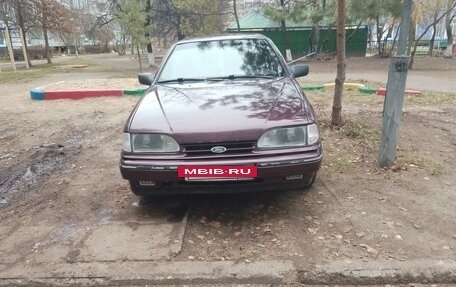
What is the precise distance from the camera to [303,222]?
354cm

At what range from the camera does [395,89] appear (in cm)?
437

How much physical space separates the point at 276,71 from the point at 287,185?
1.64 meters

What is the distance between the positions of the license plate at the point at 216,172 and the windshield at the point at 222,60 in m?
1.57

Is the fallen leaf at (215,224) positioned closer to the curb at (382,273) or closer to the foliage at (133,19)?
the curb at (382,273)

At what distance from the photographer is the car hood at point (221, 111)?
10.8 feet

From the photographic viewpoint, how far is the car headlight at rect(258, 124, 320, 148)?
332cm

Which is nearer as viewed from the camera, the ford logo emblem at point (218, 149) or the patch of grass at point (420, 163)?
the ford logo emblem at point (218, 149)

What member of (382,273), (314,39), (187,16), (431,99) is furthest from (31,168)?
(314,39)

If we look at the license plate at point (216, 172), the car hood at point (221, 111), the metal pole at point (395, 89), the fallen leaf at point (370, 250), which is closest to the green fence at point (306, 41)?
the metal pole at point (395, 89)

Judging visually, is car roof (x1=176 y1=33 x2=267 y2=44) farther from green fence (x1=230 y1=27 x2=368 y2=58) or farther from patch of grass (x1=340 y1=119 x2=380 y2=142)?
green fence (x1=230 y1=27 x2=368 y2=58)

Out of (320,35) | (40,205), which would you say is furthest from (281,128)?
(320,35)

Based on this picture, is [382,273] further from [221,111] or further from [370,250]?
[221,111]

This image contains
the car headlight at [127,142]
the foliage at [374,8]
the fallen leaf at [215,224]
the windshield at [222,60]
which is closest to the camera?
the car headlight at [127,142]

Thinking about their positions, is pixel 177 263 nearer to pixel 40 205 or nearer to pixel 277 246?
pixel 277 246
